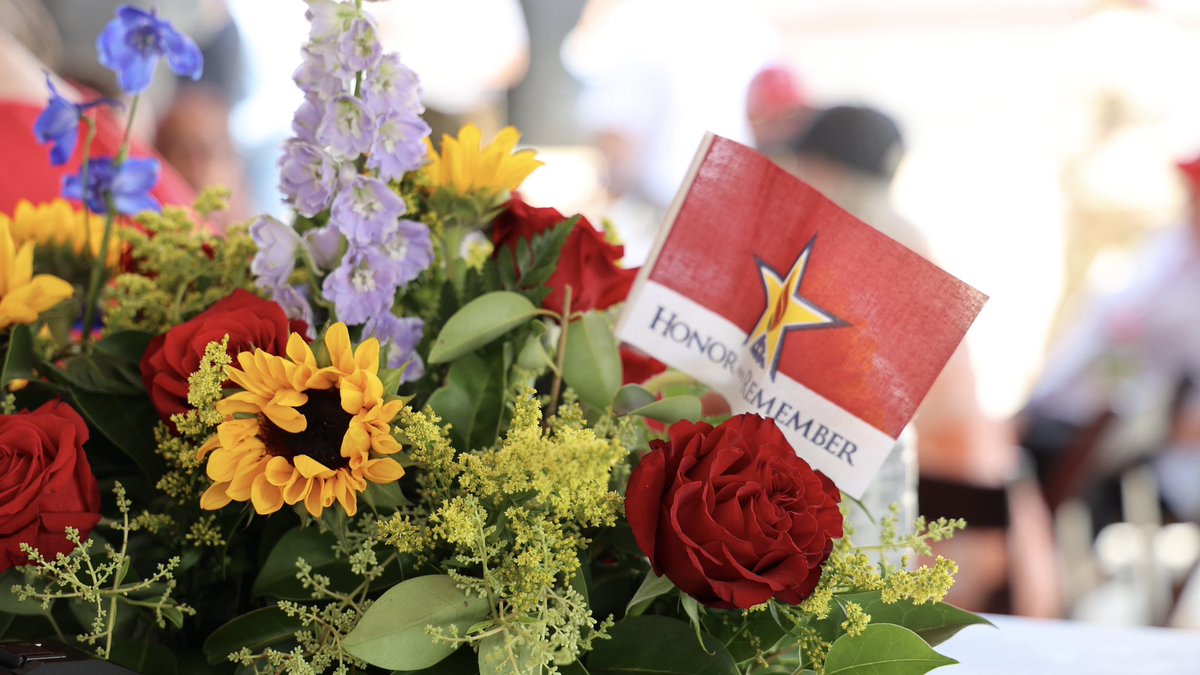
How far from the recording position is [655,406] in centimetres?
55

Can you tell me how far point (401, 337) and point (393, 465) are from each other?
4.8 inches

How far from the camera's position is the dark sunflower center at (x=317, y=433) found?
1.58ft

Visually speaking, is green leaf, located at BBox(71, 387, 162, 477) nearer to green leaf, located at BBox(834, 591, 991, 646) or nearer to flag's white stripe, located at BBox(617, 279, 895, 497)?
flag's white stripe, located at BBox(617, 279, 895, 497)

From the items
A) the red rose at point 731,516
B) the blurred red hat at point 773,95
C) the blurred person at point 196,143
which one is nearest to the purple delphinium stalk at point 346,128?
the red rose at point 731,516

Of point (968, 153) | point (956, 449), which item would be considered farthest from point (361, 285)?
point (968, 153)

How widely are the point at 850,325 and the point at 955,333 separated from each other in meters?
0.05

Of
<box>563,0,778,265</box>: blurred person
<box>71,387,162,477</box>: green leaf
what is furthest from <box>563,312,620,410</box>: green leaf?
<box>563,0,778,265</box>: blurred person

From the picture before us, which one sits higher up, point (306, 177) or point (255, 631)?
point (306, 177)

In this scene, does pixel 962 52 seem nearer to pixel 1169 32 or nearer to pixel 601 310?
pixel 1169 32

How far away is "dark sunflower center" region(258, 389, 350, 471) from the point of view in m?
0.48

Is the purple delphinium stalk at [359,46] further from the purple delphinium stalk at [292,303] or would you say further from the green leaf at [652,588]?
the green leaf at [652,588]

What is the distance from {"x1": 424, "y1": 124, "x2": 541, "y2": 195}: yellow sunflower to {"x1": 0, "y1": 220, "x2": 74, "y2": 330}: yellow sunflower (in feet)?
0.70

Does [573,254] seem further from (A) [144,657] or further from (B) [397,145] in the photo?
(A) [144,657]

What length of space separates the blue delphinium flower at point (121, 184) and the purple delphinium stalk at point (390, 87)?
236 millimetres
